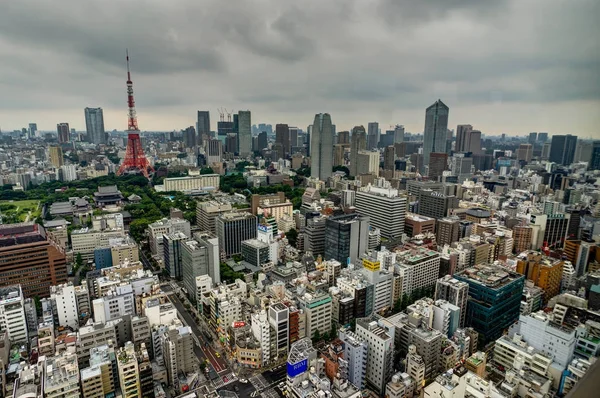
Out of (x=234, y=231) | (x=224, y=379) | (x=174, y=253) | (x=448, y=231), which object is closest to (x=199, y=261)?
(x=174, y=253)

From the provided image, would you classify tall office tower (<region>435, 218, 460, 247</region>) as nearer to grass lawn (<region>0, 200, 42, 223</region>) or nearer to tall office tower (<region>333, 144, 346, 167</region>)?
grass lawn (<region>0, 200, 42, 223</region>)

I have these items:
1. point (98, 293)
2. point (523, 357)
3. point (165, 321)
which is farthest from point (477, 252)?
point (98, 293)

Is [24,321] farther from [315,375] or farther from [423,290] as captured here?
[423,290]

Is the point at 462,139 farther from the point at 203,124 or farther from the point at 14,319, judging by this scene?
the point at 14,319

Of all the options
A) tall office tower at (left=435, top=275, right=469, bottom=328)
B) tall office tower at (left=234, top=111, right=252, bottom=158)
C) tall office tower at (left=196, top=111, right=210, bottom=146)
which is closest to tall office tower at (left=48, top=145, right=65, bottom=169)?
tall office tower at (left=234, top=111, right=252, bottom=158)

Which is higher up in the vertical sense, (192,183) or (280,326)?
(192,183)
